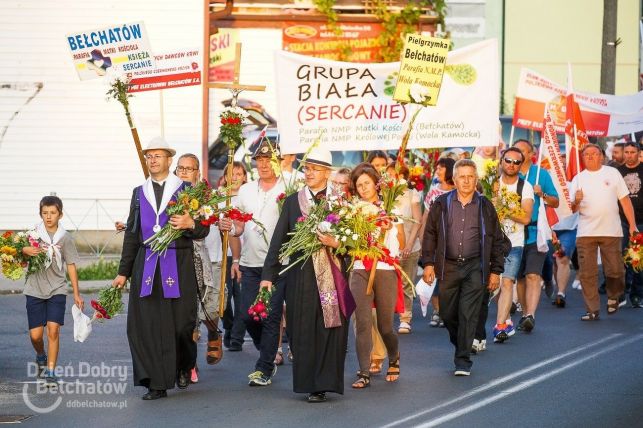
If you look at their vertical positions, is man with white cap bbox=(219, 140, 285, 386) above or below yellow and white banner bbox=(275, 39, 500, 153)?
below

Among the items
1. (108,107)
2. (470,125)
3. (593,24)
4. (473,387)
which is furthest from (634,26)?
(473,387)

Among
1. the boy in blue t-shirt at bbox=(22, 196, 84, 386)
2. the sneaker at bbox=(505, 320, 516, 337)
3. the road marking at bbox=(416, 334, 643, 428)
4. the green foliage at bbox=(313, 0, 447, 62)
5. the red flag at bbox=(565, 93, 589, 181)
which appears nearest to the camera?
the road marking at bbox=(416, 334, 643, 428)

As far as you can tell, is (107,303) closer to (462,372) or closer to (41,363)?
(41,363)

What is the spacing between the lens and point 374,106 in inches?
616

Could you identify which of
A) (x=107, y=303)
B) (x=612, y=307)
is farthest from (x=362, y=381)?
(x=612, y=307)

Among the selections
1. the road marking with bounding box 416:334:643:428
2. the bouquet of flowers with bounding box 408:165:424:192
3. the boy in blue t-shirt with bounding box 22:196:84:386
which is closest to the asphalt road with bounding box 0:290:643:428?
the road marking with bounding box 416:334:643:428

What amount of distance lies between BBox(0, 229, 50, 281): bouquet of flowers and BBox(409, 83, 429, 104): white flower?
13.7ft

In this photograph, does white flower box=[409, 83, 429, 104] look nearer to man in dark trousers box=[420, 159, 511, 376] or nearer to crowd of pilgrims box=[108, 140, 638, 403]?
crowd of pilgrims box=[108, 140, 638, 403]

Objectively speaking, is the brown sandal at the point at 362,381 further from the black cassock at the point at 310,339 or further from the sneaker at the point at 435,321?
the sneaker at the point at 435,321

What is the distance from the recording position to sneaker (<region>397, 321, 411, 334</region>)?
15.4m

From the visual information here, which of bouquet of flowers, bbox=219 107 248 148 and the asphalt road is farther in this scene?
bouquet of flowers, bbox=219 107 248 148

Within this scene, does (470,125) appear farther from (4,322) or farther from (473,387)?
(4,322)

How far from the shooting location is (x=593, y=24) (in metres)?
35.1

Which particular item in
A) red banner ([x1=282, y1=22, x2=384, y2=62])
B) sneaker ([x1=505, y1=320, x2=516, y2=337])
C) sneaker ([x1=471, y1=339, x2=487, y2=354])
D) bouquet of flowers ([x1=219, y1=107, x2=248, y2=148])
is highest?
red banner ([x1=282, y1=22, x2=384, y2=62])
